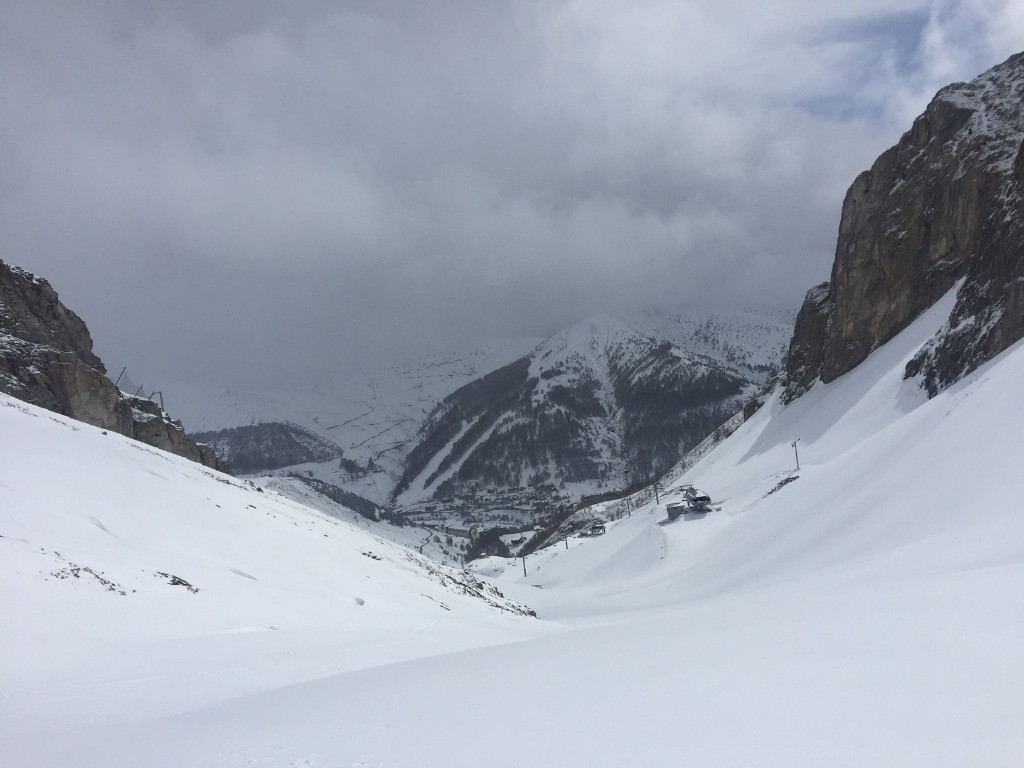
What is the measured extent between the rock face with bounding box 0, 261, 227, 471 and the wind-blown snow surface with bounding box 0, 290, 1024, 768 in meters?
23.2

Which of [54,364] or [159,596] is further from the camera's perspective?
[54,364]

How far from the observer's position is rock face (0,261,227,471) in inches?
1731

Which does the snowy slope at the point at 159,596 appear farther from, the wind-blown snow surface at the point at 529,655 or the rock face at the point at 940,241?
the rock face at the point at 940,241

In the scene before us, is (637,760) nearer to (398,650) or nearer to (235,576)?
(398,650)

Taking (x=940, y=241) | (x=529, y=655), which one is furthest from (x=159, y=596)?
(x=940, y=241)

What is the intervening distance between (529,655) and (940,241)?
217 ft

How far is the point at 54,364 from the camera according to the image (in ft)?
151

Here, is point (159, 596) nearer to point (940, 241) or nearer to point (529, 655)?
point (529, 655)

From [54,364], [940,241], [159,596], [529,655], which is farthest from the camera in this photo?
[940,241]

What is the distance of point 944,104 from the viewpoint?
6581 cm

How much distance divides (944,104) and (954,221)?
1537 cm

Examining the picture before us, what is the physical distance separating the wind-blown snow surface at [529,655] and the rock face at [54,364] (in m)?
23.2

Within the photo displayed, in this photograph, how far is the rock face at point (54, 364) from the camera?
44.0 meters

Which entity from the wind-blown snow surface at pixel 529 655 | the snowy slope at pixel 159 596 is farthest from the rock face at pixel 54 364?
the wind-blown snow surface at pixel 529 655
